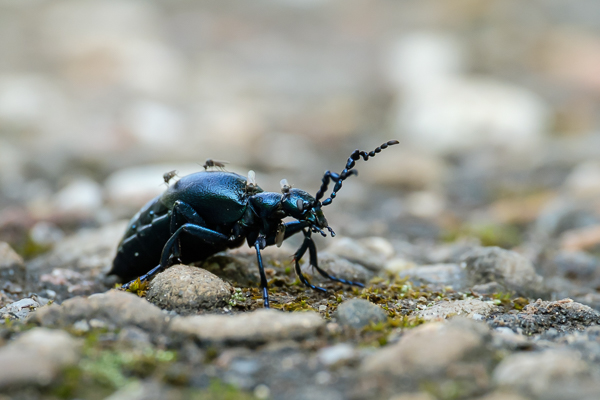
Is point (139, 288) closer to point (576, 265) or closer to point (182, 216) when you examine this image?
point (182, 216)

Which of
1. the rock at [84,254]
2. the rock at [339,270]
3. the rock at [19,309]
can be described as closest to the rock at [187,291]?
the rock at [19,309]

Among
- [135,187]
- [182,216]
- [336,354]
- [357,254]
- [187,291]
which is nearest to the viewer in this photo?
[336,354]

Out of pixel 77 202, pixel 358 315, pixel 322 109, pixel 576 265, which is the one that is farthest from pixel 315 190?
pixel 322 109

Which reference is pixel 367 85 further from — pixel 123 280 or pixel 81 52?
pixel 123 280

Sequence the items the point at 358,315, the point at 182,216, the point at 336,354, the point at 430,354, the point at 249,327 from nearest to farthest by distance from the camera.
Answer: the point at 430,354, the point at 336,354, the point at 249,327, the point at 358,315, the point at 182,216

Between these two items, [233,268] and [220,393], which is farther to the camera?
[233,268]

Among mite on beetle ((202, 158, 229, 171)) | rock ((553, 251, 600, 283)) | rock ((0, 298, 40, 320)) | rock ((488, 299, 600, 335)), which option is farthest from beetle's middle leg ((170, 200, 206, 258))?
rock ((553, 251, 600, 283))

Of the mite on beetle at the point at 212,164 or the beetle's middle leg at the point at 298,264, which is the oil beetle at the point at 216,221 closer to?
the beetle's middle leg at the point at 298,264
